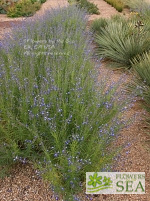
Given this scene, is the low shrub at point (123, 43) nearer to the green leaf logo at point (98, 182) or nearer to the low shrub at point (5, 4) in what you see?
the green leaf logo at point (98, 182)

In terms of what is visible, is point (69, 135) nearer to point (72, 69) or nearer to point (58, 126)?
point (58, 126)

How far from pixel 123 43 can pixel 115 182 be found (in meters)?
3.60

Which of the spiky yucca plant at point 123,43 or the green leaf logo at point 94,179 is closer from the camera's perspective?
the green leaf logo at point 94,179

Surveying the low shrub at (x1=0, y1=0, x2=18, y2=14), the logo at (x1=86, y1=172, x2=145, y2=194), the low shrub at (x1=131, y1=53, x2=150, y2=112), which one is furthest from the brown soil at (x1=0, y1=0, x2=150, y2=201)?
the low shrub at (x1=0, y1=0, x2=18, y2=14)

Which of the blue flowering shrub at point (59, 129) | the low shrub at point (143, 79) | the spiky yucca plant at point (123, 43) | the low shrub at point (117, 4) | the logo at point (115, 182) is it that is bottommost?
the logo at point (115, 182)

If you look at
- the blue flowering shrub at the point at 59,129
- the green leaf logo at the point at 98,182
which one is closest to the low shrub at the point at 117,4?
the blue flowering shrub at the point at 59,129

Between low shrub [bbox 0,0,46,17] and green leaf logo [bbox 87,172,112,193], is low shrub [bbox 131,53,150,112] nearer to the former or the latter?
green leaf logo [bbox 87,172,112,193]

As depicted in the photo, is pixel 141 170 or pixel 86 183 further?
pixel 141 170

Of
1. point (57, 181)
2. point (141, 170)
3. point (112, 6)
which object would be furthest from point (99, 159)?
point (112, 6)

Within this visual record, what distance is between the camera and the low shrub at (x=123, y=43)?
4793mm

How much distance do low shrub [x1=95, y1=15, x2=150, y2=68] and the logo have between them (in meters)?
2.90

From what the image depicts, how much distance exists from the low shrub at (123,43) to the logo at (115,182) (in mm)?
2898

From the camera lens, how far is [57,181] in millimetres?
1981

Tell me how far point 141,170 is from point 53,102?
1239mm
